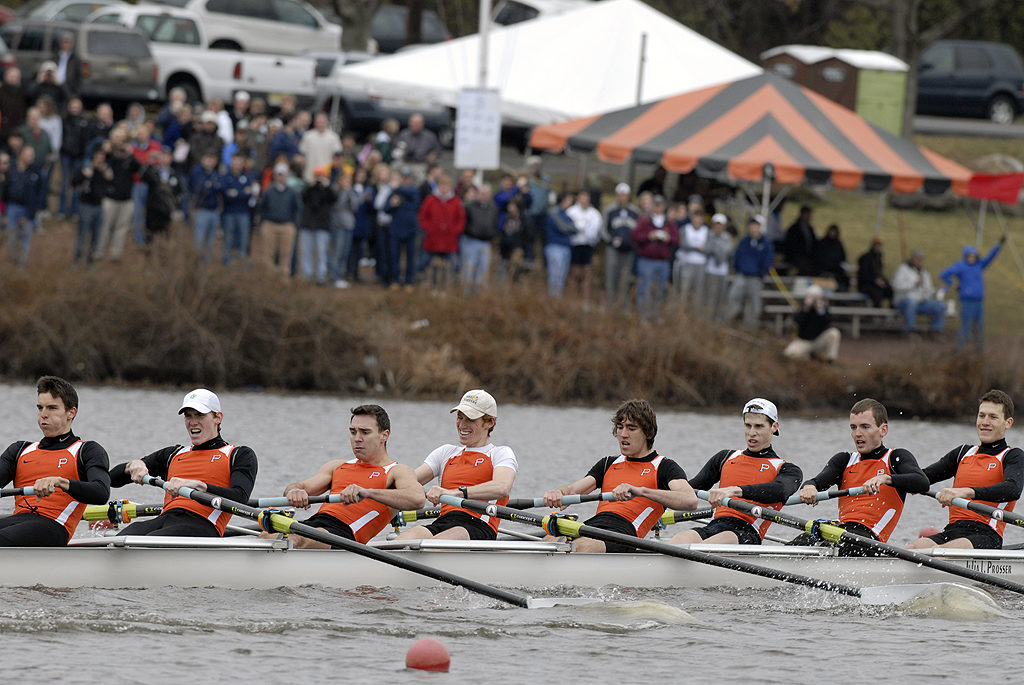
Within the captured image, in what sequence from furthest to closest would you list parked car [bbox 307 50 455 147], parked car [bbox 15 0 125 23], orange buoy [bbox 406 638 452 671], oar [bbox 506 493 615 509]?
parked car [bbox 15 0 125 23], parked car [bbox 307 50 455 147], oar [bbox 506 493 615 509], orange buoy [bbox 406 638 452 671]

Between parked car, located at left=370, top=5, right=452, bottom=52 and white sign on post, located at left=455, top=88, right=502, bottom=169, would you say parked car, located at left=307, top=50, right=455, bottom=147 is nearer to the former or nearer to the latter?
white sign on post, located at left=455, top=88, right=502, bottom=169

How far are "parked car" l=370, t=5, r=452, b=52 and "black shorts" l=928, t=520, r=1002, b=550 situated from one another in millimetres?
26096

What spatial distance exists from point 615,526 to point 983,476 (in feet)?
9.37

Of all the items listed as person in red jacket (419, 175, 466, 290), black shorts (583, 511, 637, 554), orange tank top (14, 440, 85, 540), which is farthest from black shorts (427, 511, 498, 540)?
person in red jacket (419, 175, 466, 290)

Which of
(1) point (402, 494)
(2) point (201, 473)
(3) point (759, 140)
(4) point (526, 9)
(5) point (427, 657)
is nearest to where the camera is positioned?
(5) point (427, 657)

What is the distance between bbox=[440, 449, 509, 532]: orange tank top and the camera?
10.7m

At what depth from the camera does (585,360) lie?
20359 millimetres

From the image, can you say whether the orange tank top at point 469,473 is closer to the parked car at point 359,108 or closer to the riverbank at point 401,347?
the riverbank at point 401,347

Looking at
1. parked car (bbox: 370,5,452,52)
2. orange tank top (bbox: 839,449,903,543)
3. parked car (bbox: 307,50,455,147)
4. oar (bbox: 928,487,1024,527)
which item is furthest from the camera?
parked car (bbox: 370,5,452,52)

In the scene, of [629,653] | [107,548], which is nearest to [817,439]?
[629,653]

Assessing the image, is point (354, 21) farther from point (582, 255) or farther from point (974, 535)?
point (974, 535)

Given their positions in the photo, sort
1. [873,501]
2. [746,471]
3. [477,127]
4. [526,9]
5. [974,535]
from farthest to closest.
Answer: [526,9], [477,127], [974,535], [873,501], [746,471]

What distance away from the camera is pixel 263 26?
104 feet

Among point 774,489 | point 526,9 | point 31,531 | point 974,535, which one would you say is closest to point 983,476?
point 974,535
